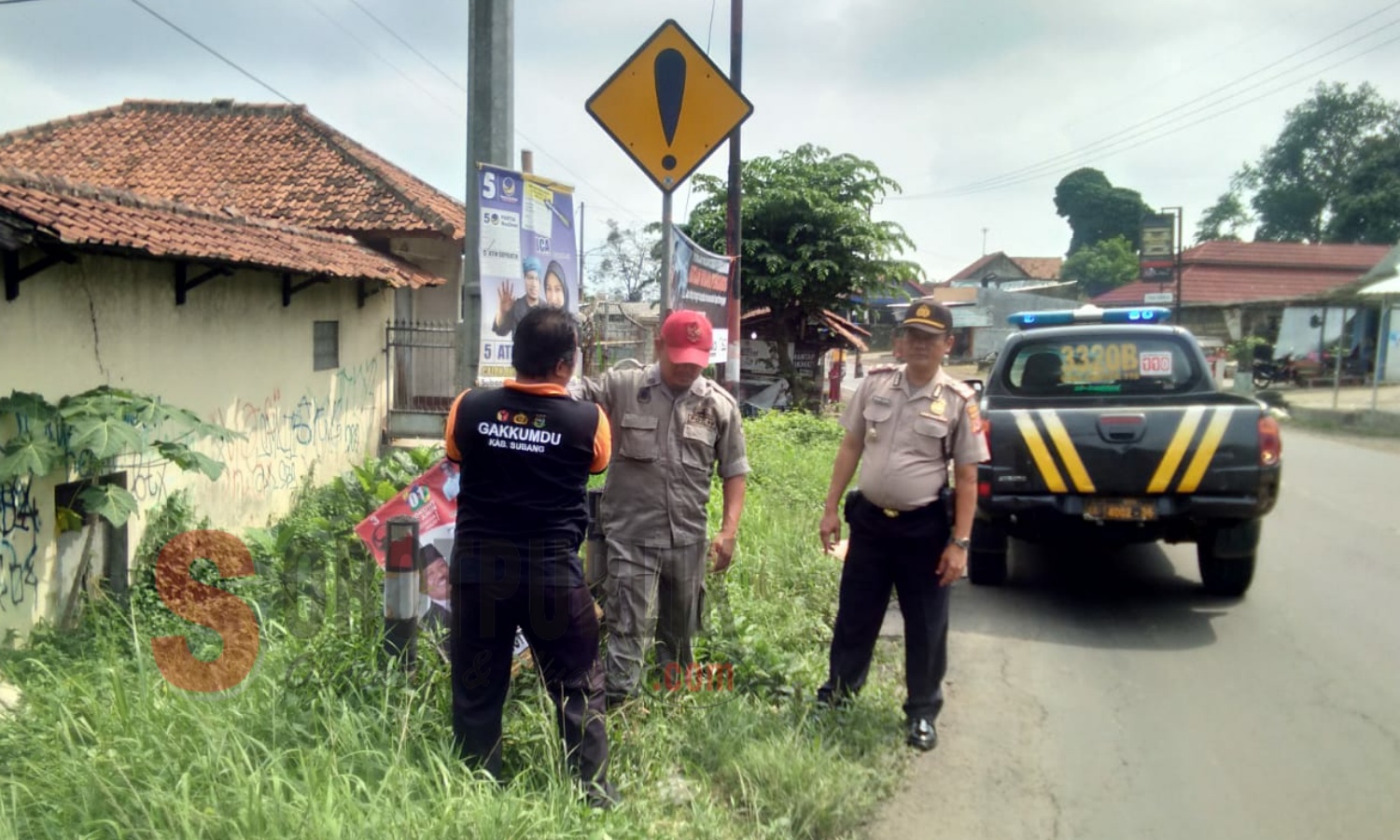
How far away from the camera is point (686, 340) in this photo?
392cm

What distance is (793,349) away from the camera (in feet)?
73.5

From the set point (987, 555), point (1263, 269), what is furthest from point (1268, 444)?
point (1263, 269)

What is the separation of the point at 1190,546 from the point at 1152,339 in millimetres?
2211

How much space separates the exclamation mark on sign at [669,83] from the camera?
4.72m

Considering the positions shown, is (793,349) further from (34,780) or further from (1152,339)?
(34,780)

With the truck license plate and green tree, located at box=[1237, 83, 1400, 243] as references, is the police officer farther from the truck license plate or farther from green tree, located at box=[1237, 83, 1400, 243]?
green tree, located at box=[1237, 83, 1400, 243]

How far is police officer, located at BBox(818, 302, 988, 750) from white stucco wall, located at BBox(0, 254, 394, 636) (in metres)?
4.99

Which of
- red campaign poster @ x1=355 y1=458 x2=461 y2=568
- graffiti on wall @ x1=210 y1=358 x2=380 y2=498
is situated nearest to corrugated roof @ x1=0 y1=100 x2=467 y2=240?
graffiti on wall @ x1=210 y1=358 x2=380 y2=498

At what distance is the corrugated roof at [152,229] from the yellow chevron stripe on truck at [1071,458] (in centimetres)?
580

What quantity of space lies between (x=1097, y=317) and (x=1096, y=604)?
7.75 feet

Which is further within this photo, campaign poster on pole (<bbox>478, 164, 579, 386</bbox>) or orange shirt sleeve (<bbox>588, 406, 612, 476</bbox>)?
campaign poster on pole (<bbox>478, 164, 579, 386</bbox>)

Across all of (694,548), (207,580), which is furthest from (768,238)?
(694,548)

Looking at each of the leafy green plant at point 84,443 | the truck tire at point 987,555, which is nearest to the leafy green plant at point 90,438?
the leafy green plant at point 84,443

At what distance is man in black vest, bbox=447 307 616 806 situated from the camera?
3168mm
